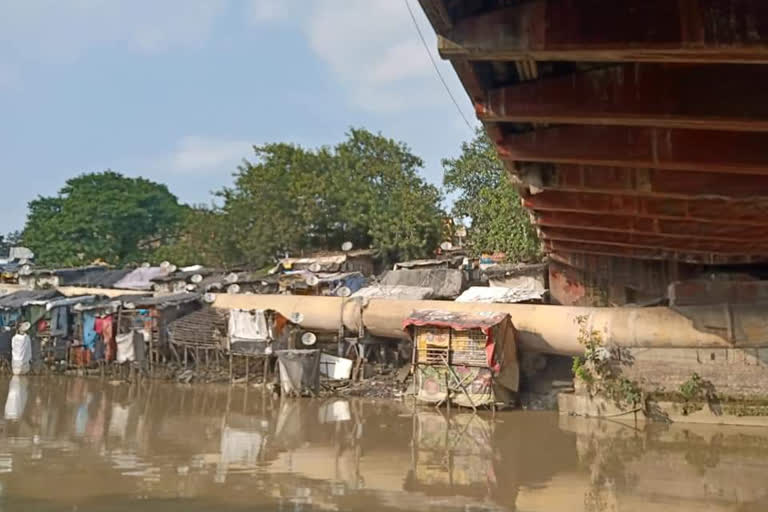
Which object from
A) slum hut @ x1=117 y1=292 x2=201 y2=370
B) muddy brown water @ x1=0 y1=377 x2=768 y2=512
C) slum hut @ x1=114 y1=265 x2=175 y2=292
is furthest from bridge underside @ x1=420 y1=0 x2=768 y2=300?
slum hut @ x1=114 y1=265 x2=175 y2=292

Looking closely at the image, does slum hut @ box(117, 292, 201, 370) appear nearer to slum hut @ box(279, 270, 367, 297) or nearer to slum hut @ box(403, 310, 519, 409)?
slum hut @ box(279, 270, 367, 297)

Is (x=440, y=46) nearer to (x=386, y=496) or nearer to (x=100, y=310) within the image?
(x=386, y=496)

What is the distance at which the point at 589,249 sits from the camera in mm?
16875

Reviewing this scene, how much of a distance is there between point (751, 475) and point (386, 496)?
6.46 meters

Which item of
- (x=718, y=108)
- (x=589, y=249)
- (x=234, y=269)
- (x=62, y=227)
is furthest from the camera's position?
(x=62, y=227)

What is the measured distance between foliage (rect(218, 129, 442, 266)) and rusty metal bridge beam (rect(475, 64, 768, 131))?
28.3 metres

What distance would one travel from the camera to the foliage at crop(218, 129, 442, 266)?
34.5m

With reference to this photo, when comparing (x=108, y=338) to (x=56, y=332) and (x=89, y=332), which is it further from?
(x=56, y=332)

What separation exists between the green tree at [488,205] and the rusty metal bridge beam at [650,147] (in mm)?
18744

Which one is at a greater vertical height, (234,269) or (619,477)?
(234,269)

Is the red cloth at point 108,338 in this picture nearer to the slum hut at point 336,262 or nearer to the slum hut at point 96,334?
the slum hut at point 96,334

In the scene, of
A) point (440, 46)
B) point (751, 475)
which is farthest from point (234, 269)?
point (440, 46)

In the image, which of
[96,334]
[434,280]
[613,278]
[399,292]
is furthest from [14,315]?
[613,278]

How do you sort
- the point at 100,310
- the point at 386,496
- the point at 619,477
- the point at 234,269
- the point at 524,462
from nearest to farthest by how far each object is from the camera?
the point at 386,496 → the point at 619,477 → the point at 524,462 → the point at 100,310 → the point at 234,269
